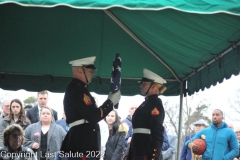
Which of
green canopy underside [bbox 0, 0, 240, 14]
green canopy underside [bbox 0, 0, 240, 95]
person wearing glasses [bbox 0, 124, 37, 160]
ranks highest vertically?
green canopy underside [bbox 0, 0, 240, 95]

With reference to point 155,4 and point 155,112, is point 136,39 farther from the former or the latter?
point 155,4

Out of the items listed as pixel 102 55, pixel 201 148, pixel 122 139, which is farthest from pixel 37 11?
pixel 201 148

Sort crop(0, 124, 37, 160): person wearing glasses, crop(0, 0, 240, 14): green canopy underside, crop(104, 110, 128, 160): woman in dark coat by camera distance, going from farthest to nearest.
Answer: crop(104, 110, 128, 160): woman in dark coat → crop(0, 124, 37, 160): person wearing glasses → crop(0, 0, 240, 14): green canopy underside

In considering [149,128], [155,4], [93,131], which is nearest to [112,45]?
[149,128]

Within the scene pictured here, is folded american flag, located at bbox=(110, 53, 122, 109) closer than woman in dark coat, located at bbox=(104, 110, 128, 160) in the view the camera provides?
Yes

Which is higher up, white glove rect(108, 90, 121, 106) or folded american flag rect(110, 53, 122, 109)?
folded american flag rect(110, 53, 122, 109)

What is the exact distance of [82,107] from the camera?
269 inches

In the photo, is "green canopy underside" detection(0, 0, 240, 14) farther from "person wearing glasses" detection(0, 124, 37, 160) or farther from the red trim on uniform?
"person wearing glasses" detection(0, 124, 37, 160)

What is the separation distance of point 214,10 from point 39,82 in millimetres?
5154

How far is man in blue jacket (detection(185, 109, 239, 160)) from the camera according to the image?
1075cm

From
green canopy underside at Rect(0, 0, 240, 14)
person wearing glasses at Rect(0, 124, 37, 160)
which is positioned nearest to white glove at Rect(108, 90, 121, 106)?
green canopy underside at Rect(0, 0, 240, 14)

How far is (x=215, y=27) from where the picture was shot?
22.3ft

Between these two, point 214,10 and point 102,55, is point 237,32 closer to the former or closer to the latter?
point 214,10

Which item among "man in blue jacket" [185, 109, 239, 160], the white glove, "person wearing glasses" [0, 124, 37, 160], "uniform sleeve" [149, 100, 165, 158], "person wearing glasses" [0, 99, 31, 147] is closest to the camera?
the white glove
